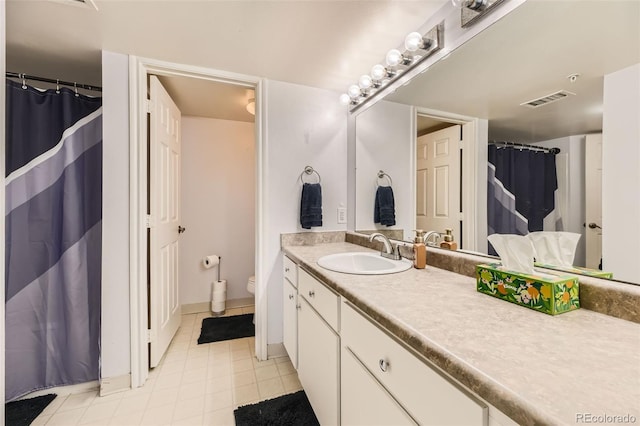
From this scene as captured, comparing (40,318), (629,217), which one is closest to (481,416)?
(629,217)

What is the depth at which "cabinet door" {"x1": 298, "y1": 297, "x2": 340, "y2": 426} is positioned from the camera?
1.06 m

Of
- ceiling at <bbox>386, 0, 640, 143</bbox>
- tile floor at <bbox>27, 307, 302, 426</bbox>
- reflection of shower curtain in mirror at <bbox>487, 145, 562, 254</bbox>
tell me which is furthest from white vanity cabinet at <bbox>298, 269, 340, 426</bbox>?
ceiling at <bbox>386, 0, 640, 143</bbox>

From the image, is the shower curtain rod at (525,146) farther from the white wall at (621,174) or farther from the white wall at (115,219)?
the white wall at (115,219)

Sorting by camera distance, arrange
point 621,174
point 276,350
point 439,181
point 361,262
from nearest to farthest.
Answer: point 621,174 < point 439,181 < point 361,262 < point 276,350

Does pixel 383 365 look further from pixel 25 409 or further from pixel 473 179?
pixel 25 409

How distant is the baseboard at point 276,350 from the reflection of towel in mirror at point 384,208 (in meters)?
1.13

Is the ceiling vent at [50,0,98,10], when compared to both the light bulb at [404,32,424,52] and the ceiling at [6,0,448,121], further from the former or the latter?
the light bulb at [404,32,424,52]

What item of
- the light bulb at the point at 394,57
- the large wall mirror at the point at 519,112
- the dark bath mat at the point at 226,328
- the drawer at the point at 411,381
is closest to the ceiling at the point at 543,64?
the large wall mirror at the point at 519,112

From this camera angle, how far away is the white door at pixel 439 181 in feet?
4.25

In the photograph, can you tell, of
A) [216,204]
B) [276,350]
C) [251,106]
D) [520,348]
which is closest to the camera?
[520,348]

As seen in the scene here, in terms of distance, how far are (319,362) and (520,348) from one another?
87 cm

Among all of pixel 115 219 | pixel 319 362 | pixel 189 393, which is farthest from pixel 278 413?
pixel 115 219

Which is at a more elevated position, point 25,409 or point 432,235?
point 432,235

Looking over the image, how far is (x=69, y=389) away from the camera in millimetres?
1602
